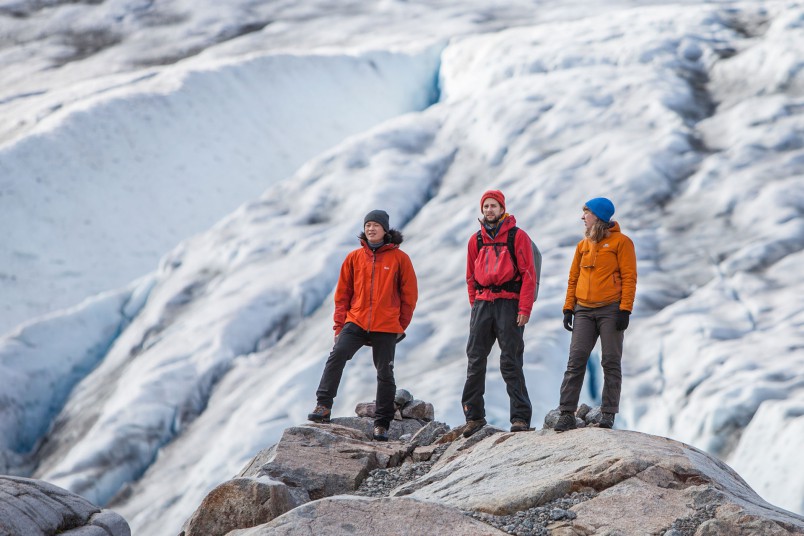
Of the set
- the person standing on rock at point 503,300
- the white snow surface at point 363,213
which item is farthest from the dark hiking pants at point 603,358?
the white snow surface at point 363,213

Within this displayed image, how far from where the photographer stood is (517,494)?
4641mm

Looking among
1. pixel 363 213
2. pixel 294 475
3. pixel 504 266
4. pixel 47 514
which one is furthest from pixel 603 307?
pixel 363 213

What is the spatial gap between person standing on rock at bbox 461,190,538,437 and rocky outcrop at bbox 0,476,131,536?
255 centimetres

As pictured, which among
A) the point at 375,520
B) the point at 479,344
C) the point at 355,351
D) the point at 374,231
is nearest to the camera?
the point at 375,520

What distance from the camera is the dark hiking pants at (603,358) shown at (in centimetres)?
575

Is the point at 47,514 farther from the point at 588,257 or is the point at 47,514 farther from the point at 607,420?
the point at 588,257

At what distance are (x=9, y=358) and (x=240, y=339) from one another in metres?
3.96

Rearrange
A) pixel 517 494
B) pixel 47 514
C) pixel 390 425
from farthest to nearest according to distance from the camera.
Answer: pixel 390 425, pixel 47 514, pixel 517 494

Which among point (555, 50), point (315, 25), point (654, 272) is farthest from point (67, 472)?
point (315, 25)

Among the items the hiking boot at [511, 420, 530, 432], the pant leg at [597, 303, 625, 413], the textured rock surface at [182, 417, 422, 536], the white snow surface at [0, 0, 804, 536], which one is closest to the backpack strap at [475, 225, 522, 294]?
the pant leg at [597, 303, 625, 413]

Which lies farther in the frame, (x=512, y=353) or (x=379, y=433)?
(x=379, y=433)

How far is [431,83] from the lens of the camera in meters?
21.9

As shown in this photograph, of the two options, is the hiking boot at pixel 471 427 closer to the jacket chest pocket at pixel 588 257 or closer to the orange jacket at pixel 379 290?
the orange jacket at pixel 379 290

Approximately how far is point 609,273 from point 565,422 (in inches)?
38.3
